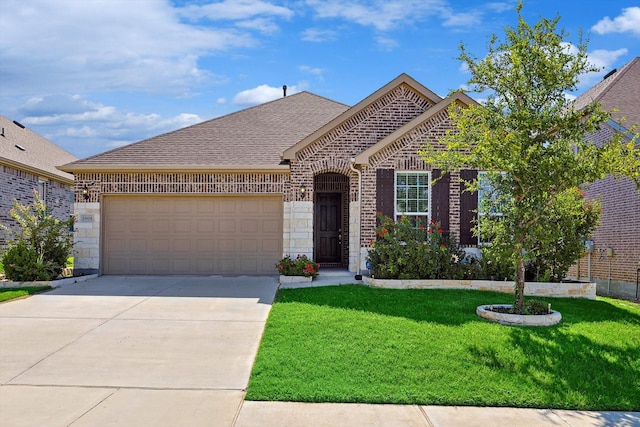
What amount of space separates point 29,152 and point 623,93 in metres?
20.8

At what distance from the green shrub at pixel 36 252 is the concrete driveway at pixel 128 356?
1.41 m

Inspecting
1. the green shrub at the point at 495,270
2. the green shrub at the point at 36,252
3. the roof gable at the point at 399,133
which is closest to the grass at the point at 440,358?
the green shrub at the point at 495,270

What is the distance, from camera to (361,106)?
14.1 metres

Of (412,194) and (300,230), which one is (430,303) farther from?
(300,230)

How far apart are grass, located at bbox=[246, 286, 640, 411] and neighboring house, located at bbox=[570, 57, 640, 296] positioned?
16.5 ft

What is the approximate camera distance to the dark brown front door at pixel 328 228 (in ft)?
51.9

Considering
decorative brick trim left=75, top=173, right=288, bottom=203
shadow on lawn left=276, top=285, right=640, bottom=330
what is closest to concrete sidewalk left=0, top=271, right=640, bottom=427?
shadow on lawn left=276, top=285, right=640, bottom=330

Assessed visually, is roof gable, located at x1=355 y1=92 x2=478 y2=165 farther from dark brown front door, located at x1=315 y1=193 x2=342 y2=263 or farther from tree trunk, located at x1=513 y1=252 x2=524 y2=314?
tree trunk, located at x1=513 y1=252 x2=524 y2=314

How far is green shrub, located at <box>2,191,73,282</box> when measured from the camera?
1259cm

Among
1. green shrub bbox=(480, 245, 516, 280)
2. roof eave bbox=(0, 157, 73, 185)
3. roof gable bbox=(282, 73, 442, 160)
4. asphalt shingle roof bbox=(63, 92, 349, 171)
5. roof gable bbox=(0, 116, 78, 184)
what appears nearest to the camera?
green shrub bbox=(480, 245, 516, 280)

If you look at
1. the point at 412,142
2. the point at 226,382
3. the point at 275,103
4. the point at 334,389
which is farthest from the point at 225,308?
the point at 275,103

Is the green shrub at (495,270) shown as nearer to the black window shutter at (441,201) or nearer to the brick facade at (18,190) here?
the black window shutter at (441,201)

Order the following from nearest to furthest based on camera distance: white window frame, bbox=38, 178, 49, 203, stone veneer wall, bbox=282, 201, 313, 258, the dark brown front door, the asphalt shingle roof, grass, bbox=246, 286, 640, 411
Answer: grass, bbox=246, 286, 640, 411 → stone veneer wall, bbox=282, 201, 313, 258 → the asphalt shingle roof → the dark brown front door → white window frame, bbox=38, 178, 49, 203

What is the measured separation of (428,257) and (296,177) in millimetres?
4198
